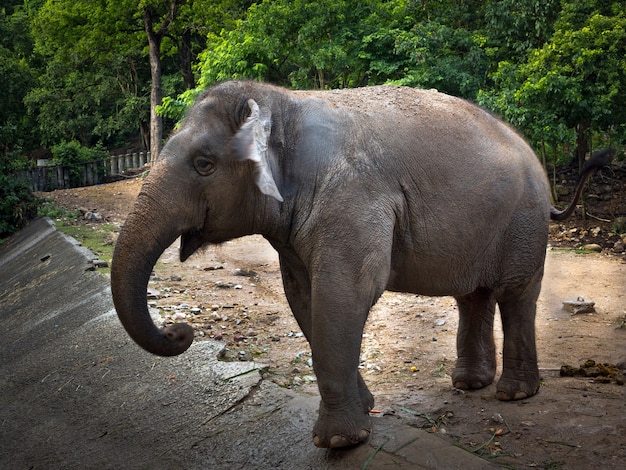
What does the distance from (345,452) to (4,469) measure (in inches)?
124

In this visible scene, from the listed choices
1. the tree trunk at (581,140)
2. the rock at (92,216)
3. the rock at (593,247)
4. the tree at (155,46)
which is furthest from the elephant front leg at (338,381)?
the tree at (155,46)

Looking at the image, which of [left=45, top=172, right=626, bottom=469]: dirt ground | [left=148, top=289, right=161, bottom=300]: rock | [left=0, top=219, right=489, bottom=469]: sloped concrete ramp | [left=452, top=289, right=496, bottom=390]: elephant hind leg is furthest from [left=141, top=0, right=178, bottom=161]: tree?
[left=452, top=289, right=496, bottom=390]: elephant hind leg

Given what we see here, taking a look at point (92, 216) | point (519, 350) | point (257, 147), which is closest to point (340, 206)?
point (257, 147)

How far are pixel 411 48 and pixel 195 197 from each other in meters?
10.7

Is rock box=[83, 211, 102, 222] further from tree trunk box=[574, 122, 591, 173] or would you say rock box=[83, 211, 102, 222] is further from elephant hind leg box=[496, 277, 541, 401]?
elephant hind leg box=[496, 277, 541, 401]

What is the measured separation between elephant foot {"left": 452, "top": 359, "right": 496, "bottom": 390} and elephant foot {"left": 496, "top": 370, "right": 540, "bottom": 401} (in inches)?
9.4

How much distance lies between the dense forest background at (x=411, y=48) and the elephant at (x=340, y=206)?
6.98 meters

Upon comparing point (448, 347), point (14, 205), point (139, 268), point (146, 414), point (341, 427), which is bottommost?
point (14, 205)

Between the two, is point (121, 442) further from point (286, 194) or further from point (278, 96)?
point (278, 96)

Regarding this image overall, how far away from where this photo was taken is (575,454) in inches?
168

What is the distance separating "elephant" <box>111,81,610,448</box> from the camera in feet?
13.6

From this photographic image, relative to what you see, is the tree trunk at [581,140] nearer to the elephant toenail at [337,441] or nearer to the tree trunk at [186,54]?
the elephant toenail at [337,441]

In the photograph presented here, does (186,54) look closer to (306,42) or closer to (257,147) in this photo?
(306,42)

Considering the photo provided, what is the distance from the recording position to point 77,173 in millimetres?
26375
